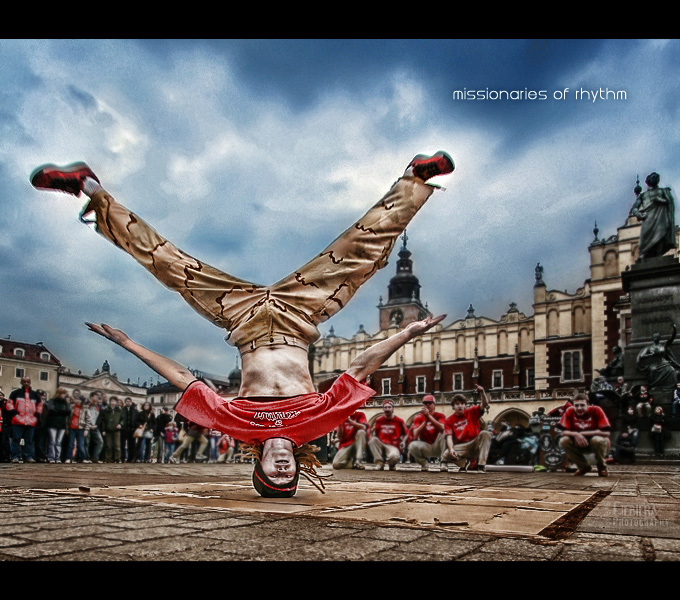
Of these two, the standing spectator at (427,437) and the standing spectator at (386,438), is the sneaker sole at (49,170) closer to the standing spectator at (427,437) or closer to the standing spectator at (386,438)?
the standing spectator at (427,437)

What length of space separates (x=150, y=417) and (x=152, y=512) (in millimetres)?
10078

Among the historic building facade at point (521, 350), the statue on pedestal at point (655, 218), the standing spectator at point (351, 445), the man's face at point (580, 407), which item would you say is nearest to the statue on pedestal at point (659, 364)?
the statue on pedestal at point (655, 218)

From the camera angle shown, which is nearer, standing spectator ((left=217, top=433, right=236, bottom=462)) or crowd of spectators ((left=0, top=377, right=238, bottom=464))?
crowd of spectators ((left=0, top=377, right=238, bottom=464))

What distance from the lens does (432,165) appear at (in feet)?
12.7

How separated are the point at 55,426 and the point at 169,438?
3684 millimetres

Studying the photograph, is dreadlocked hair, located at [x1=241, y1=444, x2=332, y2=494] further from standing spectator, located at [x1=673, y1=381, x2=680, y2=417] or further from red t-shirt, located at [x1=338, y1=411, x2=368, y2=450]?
standing spectator, located at [x1=673, y1=381, x2=680, y2=417]

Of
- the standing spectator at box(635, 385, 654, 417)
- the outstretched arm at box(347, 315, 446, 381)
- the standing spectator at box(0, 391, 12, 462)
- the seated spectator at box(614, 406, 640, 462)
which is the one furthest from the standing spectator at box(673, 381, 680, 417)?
the standing spectator at box(0, 391, 12, 462)

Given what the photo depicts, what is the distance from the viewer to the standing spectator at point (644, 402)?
11086 millimetres

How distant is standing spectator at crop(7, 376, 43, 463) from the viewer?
9234mm

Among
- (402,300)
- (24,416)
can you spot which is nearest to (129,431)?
(24,416)

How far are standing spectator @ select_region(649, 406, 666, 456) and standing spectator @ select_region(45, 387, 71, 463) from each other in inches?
383

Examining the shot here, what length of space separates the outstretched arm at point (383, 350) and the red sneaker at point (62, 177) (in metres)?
2.14

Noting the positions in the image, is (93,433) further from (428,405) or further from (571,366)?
(571,366)
